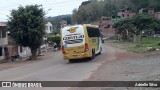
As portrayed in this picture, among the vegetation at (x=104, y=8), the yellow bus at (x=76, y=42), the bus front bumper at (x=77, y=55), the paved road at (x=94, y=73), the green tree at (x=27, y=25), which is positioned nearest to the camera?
the paved road at (x=94, y=73)

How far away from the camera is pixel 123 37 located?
90062mm

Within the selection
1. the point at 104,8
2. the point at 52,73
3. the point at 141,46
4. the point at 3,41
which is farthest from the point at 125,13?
the point at 52,73

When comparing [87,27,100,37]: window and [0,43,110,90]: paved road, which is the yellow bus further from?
[0,43,110,90]: paved road

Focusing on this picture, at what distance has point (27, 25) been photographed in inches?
1613

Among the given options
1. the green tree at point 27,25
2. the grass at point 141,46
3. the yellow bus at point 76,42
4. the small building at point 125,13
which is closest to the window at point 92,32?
the yellow bus at point 76,42

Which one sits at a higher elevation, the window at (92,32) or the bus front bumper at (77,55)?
the window at (92,32)

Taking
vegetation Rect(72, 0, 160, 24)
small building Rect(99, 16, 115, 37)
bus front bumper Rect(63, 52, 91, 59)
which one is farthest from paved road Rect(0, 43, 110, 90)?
vegetation Rect(72, 0, 160, 24)

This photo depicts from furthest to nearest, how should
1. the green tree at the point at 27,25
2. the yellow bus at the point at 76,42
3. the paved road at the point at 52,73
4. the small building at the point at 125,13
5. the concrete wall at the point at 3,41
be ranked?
the small building at the point at 125,13
the concrete wall at the point at 3,41
the green tree at the point at 27,25
the yellow bus at the point at 76,42
the paved road at the point at 52,73

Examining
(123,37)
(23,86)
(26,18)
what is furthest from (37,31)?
(123,37)

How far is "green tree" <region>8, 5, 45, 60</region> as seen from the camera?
4084 cm

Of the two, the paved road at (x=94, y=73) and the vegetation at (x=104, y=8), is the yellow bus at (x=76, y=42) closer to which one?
the paved road at (x=94, y=73)

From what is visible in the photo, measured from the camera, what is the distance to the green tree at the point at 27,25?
134ft

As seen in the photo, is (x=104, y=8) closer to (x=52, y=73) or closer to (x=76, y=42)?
(x=76, y=42)

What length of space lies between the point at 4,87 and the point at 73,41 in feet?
50.4
